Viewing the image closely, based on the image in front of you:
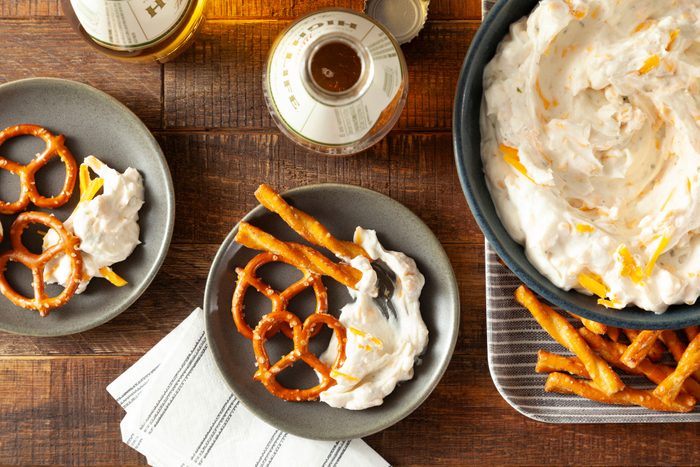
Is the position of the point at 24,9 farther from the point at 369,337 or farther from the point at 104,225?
the point at 369,337

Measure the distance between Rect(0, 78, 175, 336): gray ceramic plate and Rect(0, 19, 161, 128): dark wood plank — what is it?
7cm

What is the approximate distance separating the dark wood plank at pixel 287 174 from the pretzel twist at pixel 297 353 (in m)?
0.21

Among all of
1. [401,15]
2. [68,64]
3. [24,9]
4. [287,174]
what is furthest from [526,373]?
[24,9]

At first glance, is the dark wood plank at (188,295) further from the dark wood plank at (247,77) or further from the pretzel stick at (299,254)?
the dark wood plank at (247,77)

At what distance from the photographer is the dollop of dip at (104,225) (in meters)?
1.45

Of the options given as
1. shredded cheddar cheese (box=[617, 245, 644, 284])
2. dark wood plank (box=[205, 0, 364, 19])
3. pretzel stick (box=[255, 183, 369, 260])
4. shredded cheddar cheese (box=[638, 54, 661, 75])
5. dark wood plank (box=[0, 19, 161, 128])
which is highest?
shredded cheddar cheese (box=[638, 54, 661, 75])

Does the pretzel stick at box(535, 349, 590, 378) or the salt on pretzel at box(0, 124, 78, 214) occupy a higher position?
the salt on pretzel at box(0, 124, 78, 214)

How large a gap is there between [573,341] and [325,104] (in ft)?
2.09

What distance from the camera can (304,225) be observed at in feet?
4.76

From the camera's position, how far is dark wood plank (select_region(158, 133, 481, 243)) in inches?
60.8

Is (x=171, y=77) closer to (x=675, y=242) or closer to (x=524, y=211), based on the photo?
(x=524, y=211)

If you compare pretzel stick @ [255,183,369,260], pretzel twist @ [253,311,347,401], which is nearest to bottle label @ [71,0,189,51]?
pretzel stick @ [255,183,369,260]

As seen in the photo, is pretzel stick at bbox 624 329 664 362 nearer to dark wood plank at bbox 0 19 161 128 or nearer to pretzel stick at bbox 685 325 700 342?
pretzel stick at bbox 685 325 700 342

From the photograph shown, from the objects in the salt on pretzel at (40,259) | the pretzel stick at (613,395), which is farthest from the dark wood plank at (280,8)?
the pretzel stick at (613,395)
